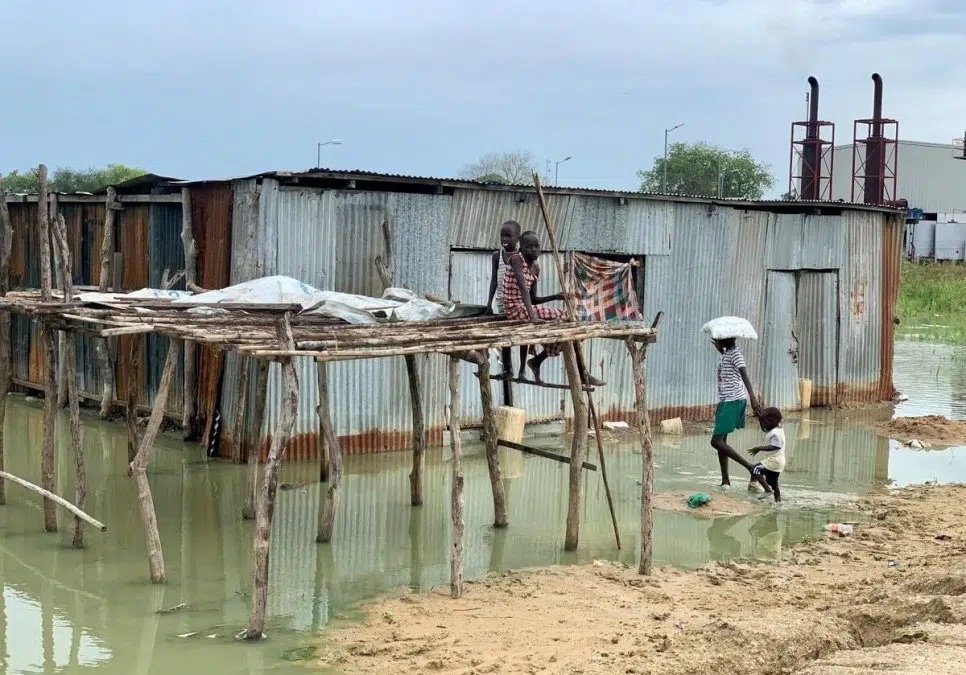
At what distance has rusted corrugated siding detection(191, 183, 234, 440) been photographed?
12758 mm

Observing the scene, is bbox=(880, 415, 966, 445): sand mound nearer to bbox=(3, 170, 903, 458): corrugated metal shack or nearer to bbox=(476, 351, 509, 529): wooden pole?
bbox=(3, 170, 903, 458): corrugated metal shack

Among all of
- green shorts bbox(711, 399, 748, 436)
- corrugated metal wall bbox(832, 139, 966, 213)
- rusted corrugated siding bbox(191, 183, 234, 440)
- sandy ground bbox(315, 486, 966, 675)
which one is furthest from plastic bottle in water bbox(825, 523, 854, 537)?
corrugated metal wall bbox(832, 139, 966, 213)

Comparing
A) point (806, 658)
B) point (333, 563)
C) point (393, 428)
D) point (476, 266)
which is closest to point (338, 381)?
point (393, 428)

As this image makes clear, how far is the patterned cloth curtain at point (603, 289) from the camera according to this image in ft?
48.0

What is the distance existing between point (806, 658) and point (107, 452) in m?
8.90

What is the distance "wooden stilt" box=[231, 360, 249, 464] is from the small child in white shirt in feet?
17.5

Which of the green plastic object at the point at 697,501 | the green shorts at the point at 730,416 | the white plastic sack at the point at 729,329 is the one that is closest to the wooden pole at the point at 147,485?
the green plastic object at the point at 697,501

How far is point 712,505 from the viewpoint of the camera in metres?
11.1

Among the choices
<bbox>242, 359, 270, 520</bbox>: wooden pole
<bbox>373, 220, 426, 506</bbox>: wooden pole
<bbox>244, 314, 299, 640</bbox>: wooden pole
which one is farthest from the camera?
<bbox>373, 220, 426, 506</bbox>: wooden pole

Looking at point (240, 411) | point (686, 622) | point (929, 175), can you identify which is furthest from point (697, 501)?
point (929, 175)

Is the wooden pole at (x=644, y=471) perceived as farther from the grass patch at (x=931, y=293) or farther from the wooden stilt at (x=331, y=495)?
the grass patch at (x=931, y=293)

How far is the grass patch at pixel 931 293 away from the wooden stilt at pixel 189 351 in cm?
2434

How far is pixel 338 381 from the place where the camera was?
500 inches

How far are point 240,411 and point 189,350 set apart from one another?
1540mm
